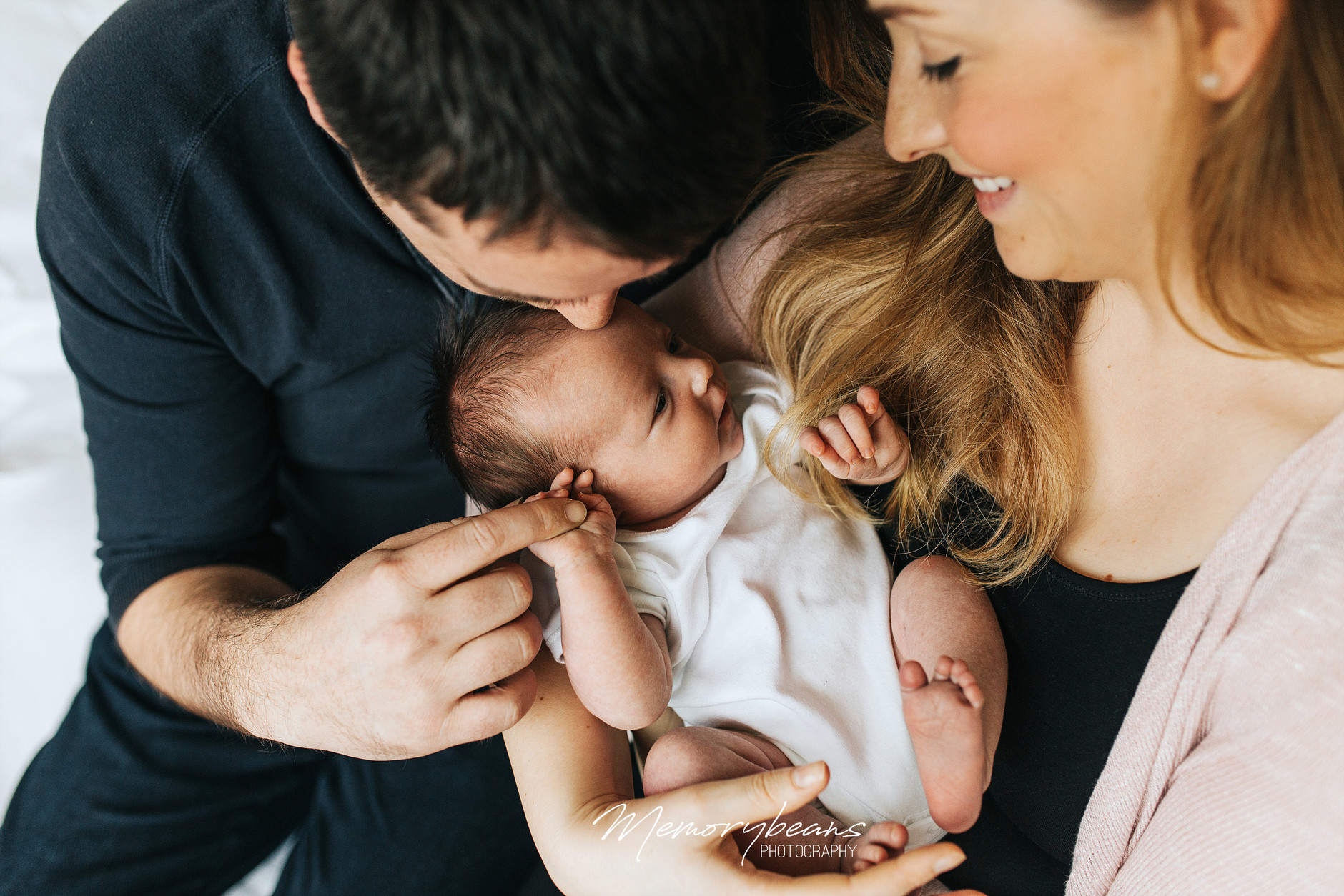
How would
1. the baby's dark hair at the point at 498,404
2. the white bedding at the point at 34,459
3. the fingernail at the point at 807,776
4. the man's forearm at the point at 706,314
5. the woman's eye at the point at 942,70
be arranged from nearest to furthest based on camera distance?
the woman's eye at the point at 942,70 < the fingernail at the point at 807,776 < the baby's dark hair at the point at 498,404 < the man's forearm at the point at 706,314 < the white bedding at the point at 34,459

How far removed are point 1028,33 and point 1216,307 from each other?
1.13 feet

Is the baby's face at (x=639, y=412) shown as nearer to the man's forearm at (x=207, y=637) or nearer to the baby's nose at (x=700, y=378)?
the baby's nose at (x=700, y=378)

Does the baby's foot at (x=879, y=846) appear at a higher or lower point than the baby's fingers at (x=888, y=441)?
lower

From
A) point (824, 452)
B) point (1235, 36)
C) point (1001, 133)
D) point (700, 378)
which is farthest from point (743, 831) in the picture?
point (1235, 36)

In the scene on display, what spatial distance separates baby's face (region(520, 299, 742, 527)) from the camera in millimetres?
1067

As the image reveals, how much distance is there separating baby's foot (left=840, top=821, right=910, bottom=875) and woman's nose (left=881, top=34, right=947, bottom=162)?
0.73 meters

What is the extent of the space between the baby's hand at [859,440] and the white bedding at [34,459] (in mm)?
1267

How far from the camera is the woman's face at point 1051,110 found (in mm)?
675

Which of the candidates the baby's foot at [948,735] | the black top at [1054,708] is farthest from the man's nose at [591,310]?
the black top at [1054,708]

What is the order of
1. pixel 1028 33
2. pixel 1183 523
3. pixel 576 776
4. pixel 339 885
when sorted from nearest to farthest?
1. pixel 1028 33
2. pixel 1183 523
3. pixel 576 776
4. pixel 339 885

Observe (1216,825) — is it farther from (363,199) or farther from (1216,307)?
(363,199)

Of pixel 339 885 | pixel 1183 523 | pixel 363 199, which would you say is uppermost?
pixel 363 199

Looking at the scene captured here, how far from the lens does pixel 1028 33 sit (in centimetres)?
68

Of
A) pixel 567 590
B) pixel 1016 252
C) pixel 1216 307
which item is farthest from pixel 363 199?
pixel 1216 307
